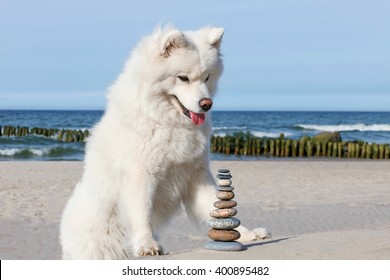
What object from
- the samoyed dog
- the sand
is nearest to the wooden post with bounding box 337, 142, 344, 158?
the sand

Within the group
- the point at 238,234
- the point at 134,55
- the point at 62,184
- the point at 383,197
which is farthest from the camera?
the point at 62,184

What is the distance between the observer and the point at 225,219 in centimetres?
490

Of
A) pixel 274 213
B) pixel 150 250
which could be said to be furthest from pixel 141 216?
pixel 274 213

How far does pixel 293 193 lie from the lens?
46.6 feet

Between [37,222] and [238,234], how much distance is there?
6.51 meters

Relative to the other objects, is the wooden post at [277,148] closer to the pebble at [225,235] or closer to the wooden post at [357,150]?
the wooden post at [357,150]

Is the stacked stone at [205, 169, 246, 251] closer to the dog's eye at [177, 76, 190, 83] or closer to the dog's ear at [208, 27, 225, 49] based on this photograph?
the dog's eye at [177, 76, 190, 83]

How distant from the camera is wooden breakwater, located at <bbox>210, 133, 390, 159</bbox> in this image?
27.7 meters

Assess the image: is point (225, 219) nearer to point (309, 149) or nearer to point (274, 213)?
point (274, 213)

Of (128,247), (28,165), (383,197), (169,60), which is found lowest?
(28,165)

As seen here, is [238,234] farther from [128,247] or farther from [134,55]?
[134,55]

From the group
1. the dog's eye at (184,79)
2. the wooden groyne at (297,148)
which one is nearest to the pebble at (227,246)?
the dog's eye at (184,79)

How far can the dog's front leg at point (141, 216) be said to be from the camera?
16.8 ft
